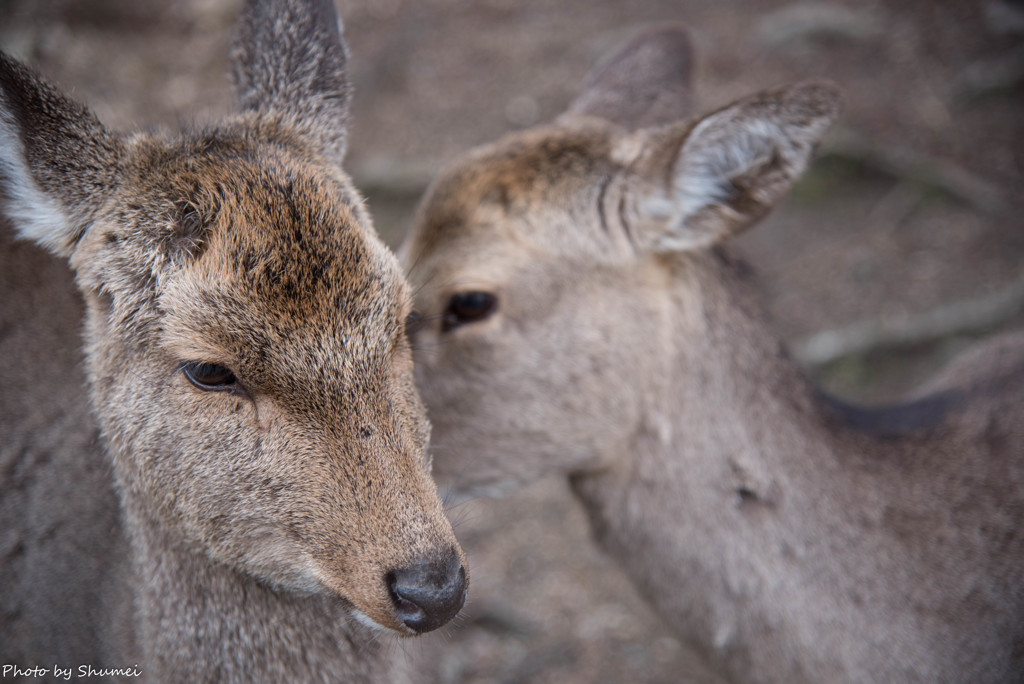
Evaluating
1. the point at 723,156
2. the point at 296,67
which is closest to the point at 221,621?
the point at 296,67

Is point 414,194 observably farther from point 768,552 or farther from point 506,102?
point 768,552

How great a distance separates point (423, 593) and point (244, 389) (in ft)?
2.36

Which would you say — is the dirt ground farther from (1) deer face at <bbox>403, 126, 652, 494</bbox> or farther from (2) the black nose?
(2) the black nose

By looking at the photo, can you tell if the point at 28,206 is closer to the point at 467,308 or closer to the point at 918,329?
the point at 467,308

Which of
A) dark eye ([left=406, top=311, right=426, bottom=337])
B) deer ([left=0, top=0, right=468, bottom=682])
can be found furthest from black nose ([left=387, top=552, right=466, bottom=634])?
dark eye ([left=406, top=311, right=426, bottom=337])

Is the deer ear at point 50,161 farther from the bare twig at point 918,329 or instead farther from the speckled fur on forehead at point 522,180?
the bare twig at point 918,329

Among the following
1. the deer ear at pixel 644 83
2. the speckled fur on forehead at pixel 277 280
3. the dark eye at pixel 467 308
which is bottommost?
the dark eye at pixel 467 308

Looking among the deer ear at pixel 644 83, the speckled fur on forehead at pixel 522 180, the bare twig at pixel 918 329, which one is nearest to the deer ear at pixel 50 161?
the speckled fur on forehead at pixel 522 180

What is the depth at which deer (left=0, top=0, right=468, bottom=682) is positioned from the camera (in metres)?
2.00

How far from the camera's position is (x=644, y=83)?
387 centimetres

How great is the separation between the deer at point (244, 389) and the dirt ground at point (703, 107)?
2733 mm

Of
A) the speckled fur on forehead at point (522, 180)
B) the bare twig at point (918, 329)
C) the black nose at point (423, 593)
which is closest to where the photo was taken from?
the black nose at point (423, 593)

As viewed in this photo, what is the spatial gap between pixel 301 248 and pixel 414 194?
5420 millimetres

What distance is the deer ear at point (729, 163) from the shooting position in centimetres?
271
